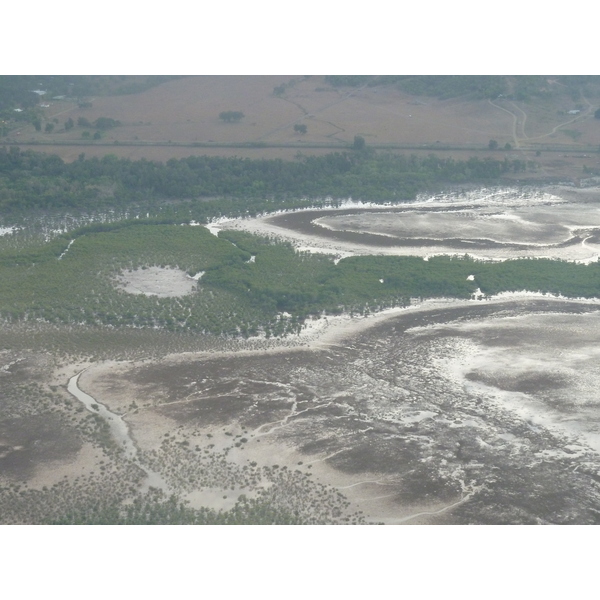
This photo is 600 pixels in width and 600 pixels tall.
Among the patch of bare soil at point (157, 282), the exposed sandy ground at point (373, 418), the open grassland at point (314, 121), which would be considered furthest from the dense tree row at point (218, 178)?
the exposed sandy ground at point (373, 418)

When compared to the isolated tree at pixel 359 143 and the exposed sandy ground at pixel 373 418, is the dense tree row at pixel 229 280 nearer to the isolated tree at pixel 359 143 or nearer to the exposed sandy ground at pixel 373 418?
the exposed sandy ground at pixel 373 418

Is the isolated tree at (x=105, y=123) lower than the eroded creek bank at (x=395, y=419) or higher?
higher

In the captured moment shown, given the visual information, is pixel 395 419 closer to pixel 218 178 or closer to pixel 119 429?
pixel 119 429

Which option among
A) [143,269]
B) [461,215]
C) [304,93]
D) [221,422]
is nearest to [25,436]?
[221,422]

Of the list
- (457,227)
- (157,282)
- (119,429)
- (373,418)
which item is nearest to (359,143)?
(457,227)

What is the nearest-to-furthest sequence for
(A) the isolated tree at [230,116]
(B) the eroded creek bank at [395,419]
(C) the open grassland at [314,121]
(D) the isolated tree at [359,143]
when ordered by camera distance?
1. (B) the eroded creek bank at [395,419]
2. (D) the isolated tree at [359,143]
3. (C) the open grassland at [314,121]
4. (A) the isolated tree at [230,116]

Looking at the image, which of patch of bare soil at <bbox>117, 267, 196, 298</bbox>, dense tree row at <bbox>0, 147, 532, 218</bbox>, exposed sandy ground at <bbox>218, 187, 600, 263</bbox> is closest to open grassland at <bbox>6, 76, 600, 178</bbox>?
dense tree row at <bbox>0, 147, 532, 218</bbox>

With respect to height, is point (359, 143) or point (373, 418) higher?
point (359, 143)

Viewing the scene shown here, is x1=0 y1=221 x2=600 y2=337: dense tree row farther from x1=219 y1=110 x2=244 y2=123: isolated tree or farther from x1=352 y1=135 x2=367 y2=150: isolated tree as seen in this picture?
x1=219 y1=110 x2=244 y2=123: isolated tree

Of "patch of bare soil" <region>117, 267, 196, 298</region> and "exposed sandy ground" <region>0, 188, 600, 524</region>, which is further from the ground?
"patch of bare soil" <region>117, 267, 196, 298</region>
